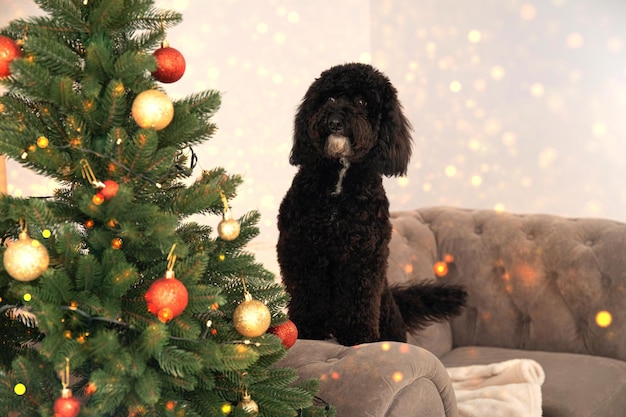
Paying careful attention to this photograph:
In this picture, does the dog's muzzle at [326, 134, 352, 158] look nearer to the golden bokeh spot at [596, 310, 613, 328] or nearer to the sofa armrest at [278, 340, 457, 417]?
the sofa armrest at [278, 340, 457, 417]

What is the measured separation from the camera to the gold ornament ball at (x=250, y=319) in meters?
1.23

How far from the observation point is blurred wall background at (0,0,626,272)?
3.15 meters

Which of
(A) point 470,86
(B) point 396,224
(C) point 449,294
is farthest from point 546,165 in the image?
(C) point 449,294

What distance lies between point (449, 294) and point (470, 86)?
209 cm

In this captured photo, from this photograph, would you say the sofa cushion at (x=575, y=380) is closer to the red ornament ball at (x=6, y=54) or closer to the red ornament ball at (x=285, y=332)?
the red ornament ball at (x=285, y=332)

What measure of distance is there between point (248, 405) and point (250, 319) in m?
0.17

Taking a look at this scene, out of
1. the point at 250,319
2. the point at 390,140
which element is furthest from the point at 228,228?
the point at 390,140

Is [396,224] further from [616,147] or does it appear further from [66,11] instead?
[66,11]

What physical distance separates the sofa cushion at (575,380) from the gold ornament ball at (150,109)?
5.52 ft

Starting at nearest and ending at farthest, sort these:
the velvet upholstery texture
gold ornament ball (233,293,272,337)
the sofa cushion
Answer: gold ornament ball (233,293,272,337), the sofa cushion, the velvet upholstery texture

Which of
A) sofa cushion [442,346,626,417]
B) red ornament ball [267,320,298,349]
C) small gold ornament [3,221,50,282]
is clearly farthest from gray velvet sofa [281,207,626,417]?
small gold ornament [3,221,50,282]

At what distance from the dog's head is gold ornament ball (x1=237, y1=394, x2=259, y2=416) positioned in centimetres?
76

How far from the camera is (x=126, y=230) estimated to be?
1121 mm

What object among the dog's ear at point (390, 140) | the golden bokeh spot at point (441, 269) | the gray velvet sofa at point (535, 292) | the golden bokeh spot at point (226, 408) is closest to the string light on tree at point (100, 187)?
the golden bokeh spot at point (226, 408)
